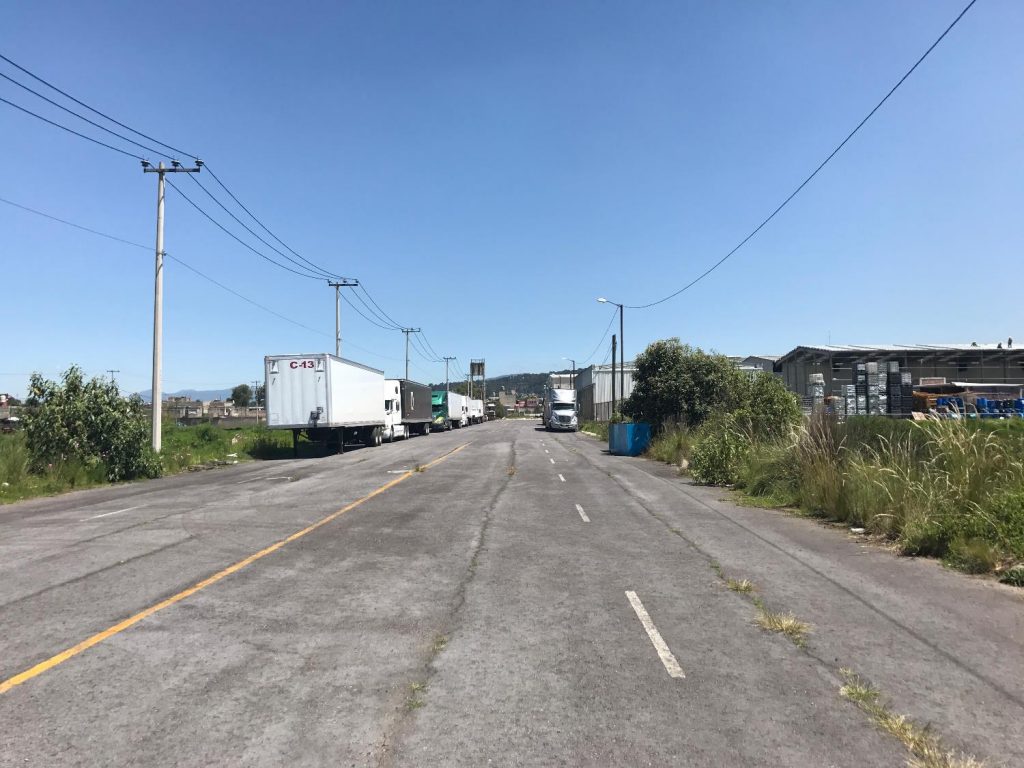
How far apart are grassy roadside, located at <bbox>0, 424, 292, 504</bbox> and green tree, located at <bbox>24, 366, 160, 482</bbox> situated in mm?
434

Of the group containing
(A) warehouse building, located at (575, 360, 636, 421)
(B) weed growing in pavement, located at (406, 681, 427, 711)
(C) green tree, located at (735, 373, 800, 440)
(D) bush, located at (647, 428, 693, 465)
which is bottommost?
(B) weed growing in pavement, located at (406, 681, 427, 711)

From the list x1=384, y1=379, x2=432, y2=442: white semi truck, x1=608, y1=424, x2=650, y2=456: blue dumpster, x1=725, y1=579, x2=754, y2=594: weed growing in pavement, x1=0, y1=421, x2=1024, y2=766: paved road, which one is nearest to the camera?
x1=0, y1=421, x2=1024, y2=766: paved road

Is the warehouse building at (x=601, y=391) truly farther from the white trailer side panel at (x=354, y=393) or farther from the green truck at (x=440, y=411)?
Result: the white trailer side panel at (x=354, y=393)

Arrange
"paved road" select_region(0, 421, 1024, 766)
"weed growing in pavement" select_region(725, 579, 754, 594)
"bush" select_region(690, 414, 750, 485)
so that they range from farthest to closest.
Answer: "bush" select_region(690, 414, 750, 485) → "weed growing in pavement" select_region(725, 579, 754, 594) → "paved road" select_region(0, 421, 1024, 766)

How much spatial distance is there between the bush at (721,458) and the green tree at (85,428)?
17552 mm

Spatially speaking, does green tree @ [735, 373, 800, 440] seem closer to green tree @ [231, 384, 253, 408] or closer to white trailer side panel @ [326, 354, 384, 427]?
white trailer side panel @ [326, 354, 384, 427]

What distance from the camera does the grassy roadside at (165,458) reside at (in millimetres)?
18516

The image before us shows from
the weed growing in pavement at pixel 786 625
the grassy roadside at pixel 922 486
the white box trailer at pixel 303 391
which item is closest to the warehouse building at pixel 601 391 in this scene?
the white box trailer at pixel 303 391

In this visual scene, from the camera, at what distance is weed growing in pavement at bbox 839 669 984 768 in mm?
3758

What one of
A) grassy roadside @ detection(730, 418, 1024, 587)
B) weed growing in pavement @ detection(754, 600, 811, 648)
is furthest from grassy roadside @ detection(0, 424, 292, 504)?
grassy roadside @ detection(730, 418, 1024, 587)

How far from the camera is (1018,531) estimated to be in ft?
27.7

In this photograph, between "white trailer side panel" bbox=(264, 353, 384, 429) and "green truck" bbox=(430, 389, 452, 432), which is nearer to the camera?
"white trailer side panel" bbox=(264, 353, 384, 429)

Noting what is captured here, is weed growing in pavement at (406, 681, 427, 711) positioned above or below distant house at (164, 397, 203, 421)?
below

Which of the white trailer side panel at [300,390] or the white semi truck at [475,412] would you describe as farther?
the white semi truck at [475,412]
